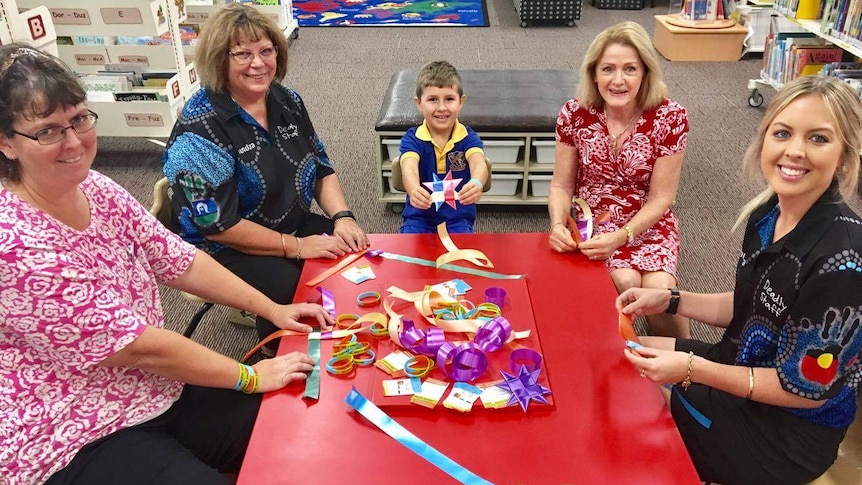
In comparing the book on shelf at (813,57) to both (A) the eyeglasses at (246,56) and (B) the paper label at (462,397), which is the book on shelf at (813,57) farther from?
(B) the paper label at (462,397)

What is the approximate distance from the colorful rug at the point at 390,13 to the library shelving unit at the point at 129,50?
3.55 m

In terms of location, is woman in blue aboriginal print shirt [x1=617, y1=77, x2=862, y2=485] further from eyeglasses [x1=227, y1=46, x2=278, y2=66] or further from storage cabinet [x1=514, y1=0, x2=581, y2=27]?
storage cabinet [x1=514, y1=0, x2=581, y2=27]

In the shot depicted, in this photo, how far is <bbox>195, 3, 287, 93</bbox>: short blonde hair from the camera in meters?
2.17

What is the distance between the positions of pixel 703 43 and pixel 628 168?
457cm

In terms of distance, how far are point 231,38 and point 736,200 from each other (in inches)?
120

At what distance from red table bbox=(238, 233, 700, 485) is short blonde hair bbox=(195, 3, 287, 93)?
1000mm

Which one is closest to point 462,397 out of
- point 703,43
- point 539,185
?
point 539,185

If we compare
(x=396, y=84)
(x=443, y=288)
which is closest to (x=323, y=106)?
(x=396, y=84)

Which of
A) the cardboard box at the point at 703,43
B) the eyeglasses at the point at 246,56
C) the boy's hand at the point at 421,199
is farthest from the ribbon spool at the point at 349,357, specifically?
the cardboard box at the point at 703,43

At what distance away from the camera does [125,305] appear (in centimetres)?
150

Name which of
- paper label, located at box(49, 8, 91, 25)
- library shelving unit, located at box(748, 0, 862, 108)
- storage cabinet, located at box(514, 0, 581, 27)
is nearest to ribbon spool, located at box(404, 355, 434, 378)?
paper label, located at box(49, 8, 91, 25)

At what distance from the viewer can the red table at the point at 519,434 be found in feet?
4.26

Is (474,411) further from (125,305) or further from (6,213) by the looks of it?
(6,213)

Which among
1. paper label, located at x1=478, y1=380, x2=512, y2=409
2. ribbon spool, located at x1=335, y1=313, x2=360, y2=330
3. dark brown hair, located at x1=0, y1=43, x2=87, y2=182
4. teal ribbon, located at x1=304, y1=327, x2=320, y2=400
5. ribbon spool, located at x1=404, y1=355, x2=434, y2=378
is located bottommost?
teal ribbon, located at x1=304, y1=327, x2=320, y2=400
